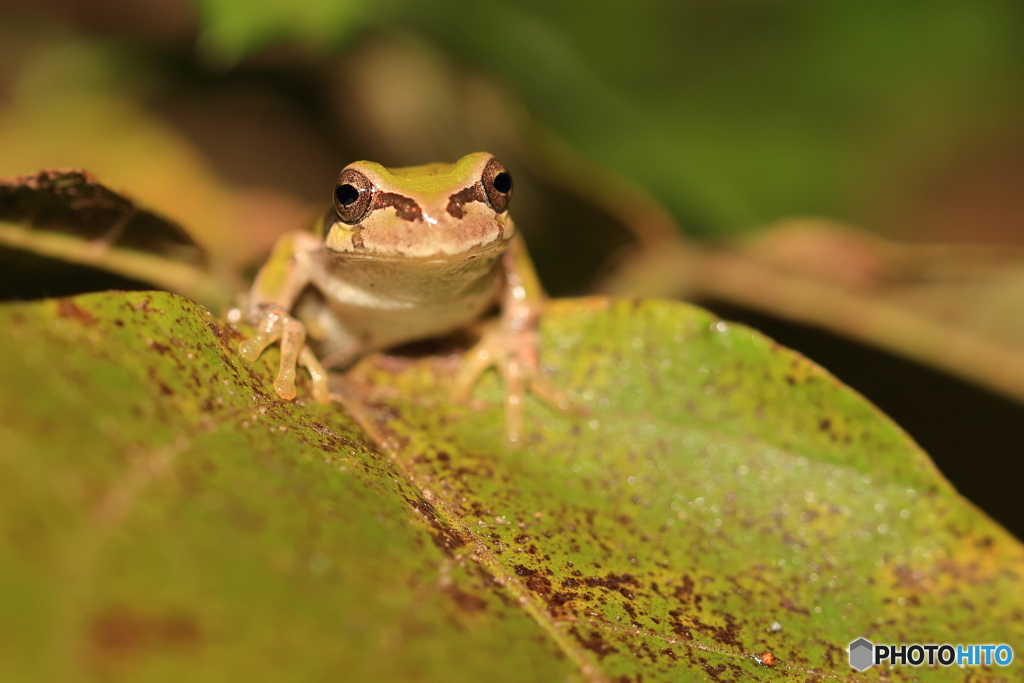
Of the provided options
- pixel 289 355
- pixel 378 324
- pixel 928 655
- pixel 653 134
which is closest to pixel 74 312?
pixel 289 355

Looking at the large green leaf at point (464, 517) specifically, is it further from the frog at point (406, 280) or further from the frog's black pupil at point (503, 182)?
the frog's black pupil at point (503, 182)

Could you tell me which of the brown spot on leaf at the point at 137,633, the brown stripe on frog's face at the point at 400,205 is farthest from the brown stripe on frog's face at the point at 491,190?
the brown spot on leaf at the point at 137,633

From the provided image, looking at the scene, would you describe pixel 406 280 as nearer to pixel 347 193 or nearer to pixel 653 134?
pixel 347 193

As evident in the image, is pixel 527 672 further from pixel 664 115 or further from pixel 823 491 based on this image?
pixel 664 115

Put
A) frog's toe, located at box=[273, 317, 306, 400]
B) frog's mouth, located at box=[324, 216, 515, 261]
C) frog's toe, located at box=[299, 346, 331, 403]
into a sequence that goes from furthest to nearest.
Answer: frog's mouth, located at box=[324, 216, 515, 261]
frog's toe, located at box=[299, 346, 331, 403]
frog's toe, located at box=[273, 317, 306, 400]

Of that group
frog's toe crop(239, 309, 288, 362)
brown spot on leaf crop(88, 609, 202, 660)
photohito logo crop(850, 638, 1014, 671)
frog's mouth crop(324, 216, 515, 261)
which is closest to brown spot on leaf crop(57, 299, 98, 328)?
frog's toe crop(239, 309, 288, 362)

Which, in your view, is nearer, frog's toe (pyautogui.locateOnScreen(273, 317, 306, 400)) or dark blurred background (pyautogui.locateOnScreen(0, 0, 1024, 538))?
frog's toe (pyautogui.locateOnScreen(273, 317, 306, 400))

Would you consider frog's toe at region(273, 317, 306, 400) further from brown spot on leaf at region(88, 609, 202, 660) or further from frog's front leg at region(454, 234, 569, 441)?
brown spot on leaf at region(88, 609, 202, 660)

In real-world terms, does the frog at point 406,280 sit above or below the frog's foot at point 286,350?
above

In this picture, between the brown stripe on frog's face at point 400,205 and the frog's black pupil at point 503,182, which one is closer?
the brown stripe on frog's face at point 400,205
